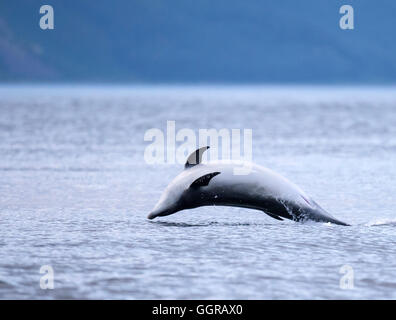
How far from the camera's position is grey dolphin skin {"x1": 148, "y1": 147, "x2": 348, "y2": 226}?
18078 mm

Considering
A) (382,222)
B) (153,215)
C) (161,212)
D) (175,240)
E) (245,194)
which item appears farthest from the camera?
(382,222)

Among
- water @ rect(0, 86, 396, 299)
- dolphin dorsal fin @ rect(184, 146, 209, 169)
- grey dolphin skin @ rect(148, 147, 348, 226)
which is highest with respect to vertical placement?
dolphin dorsal fin @ rect(184, 146, 209, 169)

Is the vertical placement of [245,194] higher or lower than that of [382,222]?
higher

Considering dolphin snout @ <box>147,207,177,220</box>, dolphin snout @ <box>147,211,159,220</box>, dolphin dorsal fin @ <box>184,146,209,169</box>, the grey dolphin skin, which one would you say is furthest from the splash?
dolphin snout @ <box>147,211,159,220</box>

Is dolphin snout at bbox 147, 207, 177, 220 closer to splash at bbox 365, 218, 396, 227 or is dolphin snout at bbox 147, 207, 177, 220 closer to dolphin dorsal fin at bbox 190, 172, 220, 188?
dolphin dorsal fin at bbox 190, 172, 220, 188

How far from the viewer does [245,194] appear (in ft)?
59.6

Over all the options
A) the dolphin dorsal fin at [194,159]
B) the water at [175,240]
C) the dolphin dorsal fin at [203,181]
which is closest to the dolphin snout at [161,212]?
the water at [175,240]

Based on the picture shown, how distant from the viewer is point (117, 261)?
591 inches

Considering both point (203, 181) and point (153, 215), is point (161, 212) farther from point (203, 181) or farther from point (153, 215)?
point (203, 181)

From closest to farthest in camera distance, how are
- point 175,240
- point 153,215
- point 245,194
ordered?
point 175,240 → point 245,194 → point 153,215

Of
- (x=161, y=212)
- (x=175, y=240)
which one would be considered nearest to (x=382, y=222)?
(x=161, y=212)

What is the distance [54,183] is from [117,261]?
11847 mm
